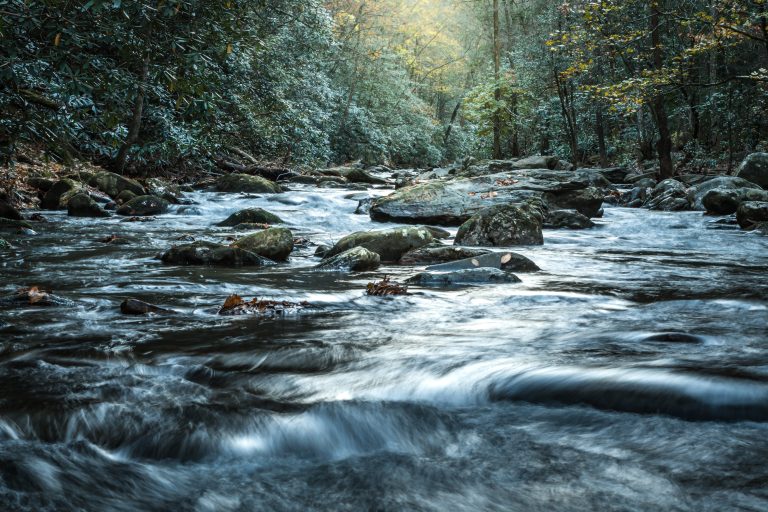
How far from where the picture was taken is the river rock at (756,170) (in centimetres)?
1421

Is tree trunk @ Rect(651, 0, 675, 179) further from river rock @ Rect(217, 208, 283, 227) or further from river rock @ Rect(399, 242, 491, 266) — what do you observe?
river rock @ Rect(399, 242, 491, 266)

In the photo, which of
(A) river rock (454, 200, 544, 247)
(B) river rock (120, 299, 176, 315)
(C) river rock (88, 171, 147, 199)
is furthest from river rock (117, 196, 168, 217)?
(B) river rock (120, 299, 176, 315)

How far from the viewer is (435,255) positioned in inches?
284

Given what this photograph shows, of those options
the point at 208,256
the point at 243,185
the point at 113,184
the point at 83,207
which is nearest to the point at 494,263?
the point at 208,256

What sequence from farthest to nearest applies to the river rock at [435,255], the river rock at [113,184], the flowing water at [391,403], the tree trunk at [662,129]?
the tree trunk at [662,129] → the river rock at [113,184] → the river rock at [435,255] → the flowing water at [391,403]

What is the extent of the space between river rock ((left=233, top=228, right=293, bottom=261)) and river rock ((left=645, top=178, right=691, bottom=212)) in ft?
32.2

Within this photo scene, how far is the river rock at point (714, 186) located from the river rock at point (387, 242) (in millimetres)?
8124

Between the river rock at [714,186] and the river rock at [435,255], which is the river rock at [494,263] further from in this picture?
the river rock at [714,186]

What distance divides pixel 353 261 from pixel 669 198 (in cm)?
1027

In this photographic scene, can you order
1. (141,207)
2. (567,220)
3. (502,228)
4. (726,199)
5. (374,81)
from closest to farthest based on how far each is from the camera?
1. (502,228)
2. (567,220)
3. (726,199)
4. (141,207)
5. (374,81)

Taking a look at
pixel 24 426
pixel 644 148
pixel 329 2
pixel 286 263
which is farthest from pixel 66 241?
pixel 329 2

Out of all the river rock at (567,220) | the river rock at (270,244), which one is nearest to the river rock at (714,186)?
the river rock at (567,220)

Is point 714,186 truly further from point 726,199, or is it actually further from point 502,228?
point 502,228

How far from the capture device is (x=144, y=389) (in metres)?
2.63
